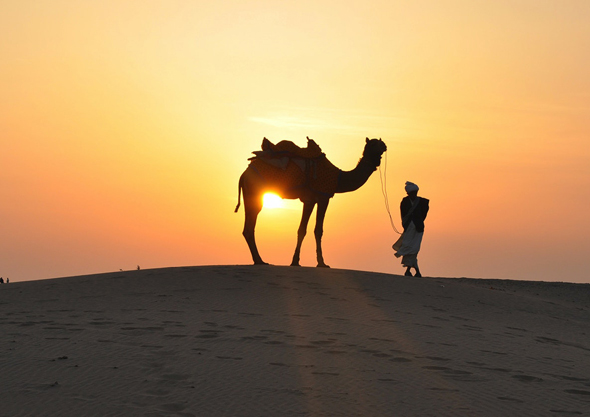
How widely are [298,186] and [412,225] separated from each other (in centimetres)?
329

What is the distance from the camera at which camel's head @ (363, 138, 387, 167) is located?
19.6m

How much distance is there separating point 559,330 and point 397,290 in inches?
135

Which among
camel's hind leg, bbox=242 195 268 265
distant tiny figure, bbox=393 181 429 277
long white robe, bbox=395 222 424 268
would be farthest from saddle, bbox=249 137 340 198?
long white robe, bbox=395 222 424 268

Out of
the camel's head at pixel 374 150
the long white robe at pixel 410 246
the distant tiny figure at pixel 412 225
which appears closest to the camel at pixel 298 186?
the camel's head at pixel 374 150

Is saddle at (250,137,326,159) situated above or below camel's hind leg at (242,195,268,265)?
above

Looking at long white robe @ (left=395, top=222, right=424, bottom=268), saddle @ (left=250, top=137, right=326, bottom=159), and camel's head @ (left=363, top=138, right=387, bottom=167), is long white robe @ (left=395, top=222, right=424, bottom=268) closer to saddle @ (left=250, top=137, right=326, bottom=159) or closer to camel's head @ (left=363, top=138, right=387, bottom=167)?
camel's head @ (left=363, top=138, right=387, bottom=167)

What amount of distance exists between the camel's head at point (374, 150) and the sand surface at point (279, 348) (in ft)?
10.9

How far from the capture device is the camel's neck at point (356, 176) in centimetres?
1934

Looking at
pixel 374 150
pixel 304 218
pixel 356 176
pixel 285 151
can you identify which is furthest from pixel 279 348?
pixel 374 150

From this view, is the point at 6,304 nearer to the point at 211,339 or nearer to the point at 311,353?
the point at 211,339

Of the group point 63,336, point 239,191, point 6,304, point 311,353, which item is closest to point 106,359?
point 63,336

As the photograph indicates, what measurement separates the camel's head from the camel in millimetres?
666

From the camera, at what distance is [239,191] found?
1895 centimetres

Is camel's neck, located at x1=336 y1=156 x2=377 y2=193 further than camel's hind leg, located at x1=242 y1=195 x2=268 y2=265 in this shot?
Yes
